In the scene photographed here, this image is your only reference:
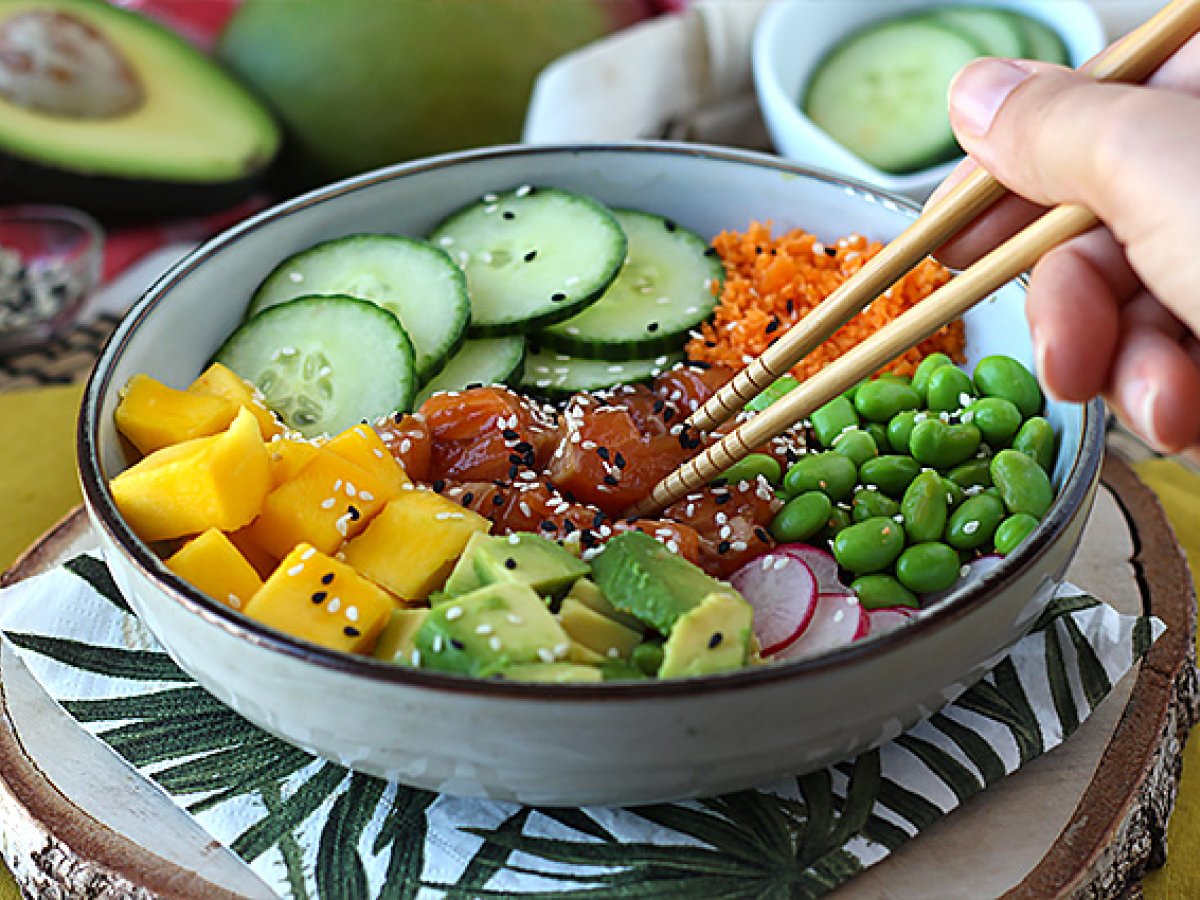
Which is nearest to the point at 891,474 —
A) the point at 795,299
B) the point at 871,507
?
the point at 871,507

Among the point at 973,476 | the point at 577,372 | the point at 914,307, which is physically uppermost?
the point at 914,307

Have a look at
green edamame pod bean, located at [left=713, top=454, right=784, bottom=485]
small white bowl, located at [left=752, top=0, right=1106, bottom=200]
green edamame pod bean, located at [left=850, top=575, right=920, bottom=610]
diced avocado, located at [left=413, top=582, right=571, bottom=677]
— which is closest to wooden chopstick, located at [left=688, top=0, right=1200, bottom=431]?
green edamame pod bean, located at [left=713, top=454, right=784, bottom=485]

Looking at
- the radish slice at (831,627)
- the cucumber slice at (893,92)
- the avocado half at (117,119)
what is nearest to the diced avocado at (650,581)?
the radish slice at (831,627)

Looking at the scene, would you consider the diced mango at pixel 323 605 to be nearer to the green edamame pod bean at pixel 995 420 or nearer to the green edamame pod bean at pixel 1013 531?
the green edamame pod bean at pixel 1013 531

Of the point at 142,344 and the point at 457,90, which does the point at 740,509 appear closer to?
the point at 142,344

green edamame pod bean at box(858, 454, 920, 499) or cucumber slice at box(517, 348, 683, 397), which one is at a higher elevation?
green edamame pod bean at box(858, 454, 920, 499)

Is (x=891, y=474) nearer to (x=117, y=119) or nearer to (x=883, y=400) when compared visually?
(x=883, y=400)

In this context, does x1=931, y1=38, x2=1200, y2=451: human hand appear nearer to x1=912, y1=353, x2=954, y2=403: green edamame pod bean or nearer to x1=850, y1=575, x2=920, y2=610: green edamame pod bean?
x1=850, y1=575, x2=920, y2=610: green edamame pod bean
